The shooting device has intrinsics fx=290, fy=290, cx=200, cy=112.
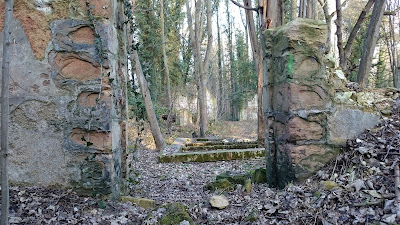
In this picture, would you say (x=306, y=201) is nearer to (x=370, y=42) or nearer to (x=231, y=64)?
(x=370, y=42)

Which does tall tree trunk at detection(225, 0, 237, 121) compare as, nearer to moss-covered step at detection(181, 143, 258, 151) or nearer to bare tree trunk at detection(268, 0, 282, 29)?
moss-covered step at detection(181, 143, 258, 151)

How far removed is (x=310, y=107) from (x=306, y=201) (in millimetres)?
1150

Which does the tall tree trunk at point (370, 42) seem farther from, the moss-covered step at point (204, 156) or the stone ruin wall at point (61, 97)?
the stone ruin wall at point (61, 97)

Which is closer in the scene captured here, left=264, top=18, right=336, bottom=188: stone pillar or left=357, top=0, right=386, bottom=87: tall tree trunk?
left=264, top=18, right=336, bottom=188: stone pillar

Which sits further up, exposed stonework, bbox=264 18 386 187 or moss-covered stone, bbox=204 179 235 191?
exposed stonework, bbox=264 18 386 187

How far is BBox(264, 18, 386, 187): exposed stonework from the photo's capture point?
130 inches

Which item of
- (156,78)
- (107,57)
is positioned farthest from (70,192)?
(156,78)

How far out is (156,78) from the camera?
55.2 ft

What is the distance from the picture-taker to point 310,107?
3332 mm

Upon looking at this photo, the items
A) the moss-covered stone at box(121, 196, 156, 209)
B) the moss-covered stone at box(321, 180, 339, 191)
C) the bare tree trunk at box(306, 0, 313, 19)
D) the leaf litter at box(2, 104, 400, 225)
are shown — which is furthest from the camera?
the bare tree trunk at box(306, 0, 313, 19)

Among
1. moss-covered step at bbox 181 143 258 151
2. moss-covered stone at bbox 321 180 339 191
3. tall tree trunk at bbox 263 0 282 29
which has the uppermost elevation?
tall tree trunk at bbox 263 0 282 29

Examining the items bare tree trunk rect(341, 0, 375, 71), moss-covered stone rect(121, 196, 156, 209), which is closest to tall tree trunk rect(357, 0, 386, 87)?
bare tree trunk rect(341, 0, 375, 71)

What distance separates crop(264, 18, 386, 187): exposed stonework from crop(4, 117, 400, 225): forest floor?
0.47 ft

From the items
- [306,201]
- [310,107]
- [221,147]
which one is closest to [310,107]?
[310,107]
